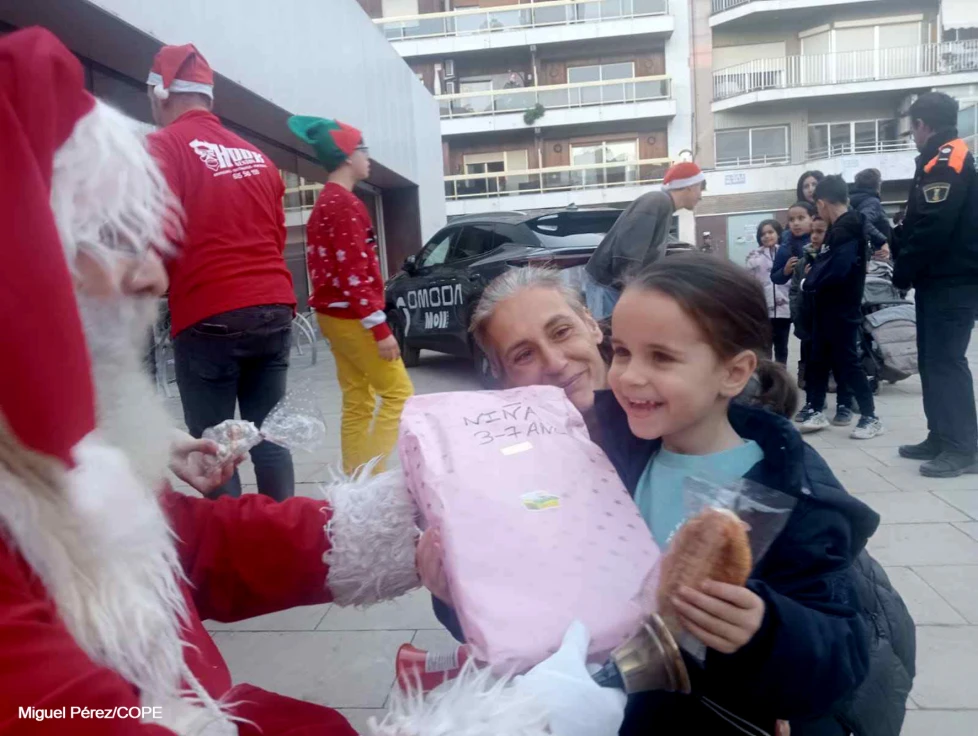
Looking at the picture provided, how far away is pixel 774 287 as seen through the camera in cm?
662

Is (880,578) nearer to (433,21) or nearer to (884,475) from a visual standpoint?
(884,475)

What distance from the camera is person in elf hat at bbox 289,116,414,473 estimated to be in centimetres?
368

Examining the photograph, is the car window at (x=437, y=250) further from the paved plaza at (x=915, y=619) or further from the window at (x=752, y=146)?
the window at (x=752, y=146)

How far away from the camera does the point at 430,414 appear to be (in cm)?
130

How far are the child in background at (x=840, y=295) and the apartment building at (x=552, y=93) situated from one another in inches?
919

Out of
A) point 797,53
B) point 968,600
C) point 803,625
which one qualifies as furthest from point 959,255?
point 797,53

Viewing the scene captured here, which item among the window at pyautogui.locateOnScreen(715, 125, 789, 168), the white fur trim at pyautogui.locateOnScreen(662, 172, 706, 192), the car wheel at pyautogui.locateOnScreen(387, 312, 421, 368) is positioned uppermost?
the window at pyautogui.locateOnScreen(715, 125, 789, 168)

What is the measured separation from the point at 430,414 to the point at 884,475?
12.8 ft

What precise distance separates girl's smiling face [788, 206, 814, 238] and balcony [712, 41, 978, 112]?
74.5 feet

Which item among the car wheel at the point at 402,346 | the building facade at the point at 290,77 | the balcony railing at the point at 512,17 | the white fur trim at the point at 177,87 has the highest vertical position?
the balcony railing at the point at 512,17

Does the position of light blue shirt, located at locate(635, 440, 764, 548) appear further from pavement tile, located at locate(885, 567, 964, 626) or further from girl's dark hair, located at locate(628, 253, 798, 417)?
pavement tile, located at locate(885, 567, 964, 626)

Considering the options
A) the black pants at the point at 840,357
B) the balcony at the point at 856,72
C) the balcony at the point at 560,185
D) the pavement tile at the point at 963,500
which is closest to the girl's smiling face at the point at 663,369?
the pavement tile at the point at 963,500

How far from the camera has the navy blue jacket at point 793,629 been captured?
104 cm

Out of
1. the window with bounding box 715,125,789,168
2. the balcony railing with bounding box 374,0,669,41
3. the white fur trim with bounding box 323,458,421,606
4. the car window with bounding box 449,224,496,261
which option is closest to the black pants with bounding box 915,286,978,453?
the white fur trim with bounding box 323,458,421,606
